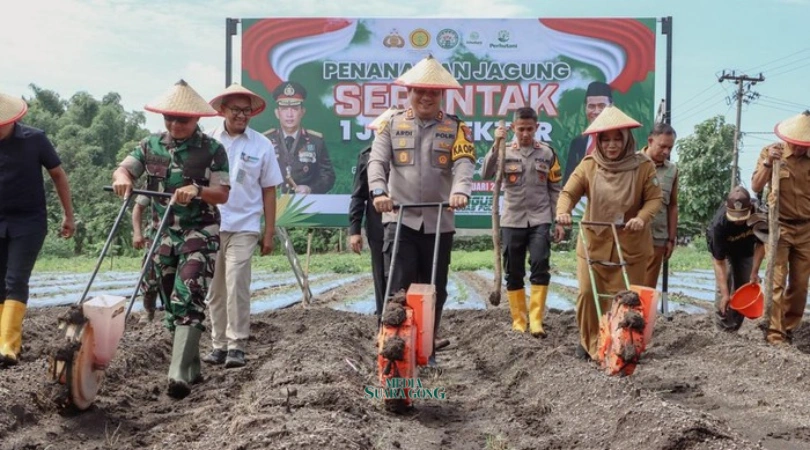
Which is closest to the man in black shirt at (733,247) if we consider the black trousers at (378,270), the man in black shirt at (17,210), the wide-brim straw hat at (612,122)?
the wide-brim straw hat at (612,122)

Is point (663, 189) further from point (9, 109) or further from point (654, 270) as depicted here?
point (9, 109)

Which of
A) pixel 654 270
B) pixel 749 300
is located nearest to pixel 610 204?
pixel 654 270

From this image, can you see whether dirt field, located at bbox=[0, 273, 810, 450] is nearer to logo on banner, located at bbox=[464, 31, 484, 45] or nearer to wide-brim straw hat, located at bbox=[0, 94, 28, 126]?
wide-brim straw hat, located at bbox=[0, 94, 28, 126]

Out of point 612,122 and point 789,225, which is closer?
point 612,122

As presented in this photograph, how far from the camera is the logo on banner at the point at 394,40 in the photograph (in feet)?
35.6

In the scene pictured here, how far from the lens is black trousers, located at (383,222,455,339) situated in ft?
18.7

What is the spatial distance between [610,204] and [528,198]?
124 cm

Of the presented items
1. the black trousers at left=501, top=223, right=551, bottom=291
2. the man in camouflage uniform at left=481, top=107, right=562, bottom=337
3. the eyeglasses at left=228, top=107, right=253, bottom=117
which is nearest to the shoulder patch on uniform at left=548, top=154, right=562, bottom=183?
the man in camouflage uniform at left=481, top=107, right=562, bottom=337

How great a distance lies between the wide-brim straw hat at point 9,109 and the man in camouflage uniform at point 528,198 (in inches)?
134

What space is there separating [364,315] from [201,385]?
4918mm

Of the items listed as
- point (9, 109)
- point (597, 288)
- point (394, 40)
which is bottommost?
point (597, 288)

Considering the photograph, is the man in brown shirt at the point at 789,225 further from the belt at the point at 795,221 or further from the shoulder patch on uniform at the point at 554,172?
the shoulder patch on uniform at the point at 554,172

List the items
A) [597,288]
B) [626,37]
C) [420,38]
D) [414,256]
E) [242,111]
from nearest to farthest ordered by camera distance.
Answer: [414,256] < [242,111] < [597,288] < [626,37] < [420,38]

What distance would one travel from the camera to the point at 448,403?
17.7 ft
